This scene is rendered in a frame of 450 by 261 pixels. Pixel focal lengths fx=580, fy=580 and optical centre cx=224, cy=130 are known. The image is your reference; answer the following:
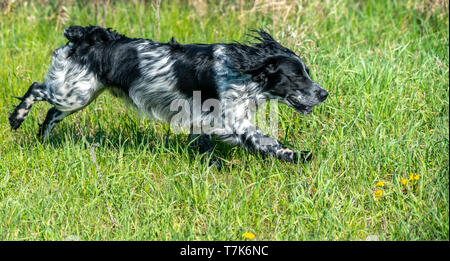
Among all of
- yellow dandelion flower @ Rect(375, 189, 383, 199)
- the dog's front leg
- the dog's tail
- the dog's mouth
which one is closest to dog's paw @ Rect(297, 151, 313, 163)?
the dog's front leg

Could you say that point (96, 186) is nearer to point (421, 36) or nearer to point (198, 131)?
point (198, 131)

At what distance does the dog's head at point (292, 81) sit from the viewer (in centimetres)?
404

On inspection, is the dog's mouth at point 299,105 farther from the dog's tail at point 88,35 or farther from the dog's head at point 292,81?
the dog's tail at point 88,35

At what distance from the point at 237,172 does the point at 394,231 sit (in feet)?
3.95

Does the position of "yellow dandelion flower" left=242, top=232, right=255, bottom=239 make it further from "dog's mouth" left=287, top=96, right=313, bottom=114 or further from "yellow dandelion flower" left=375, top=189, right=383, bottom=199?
"dog's mouth" left=287, top=96, right=313, bottom=114

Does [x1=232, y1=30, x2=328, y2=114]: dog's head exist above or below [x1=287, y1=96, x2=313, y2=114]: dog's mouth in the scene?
above

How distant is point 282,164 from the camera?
4000 millimetres

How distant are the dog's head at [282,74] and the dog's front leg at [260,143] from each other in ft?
1.04

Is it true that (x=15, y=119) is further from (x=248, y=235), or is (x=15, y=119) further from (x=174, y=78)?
(x=248, y=235)

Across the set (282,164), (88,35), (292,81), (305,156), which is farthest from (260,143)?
(88,35)

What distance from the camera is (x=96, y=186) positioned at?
12.3ft

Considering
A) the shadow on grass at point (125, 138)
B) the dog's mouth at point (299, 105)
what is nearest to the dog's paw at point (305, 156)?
the dog's mouth at point (299, 105)

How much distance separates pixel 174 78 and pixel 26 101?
3.94 ft

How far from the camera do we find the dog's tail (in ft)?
14.4
